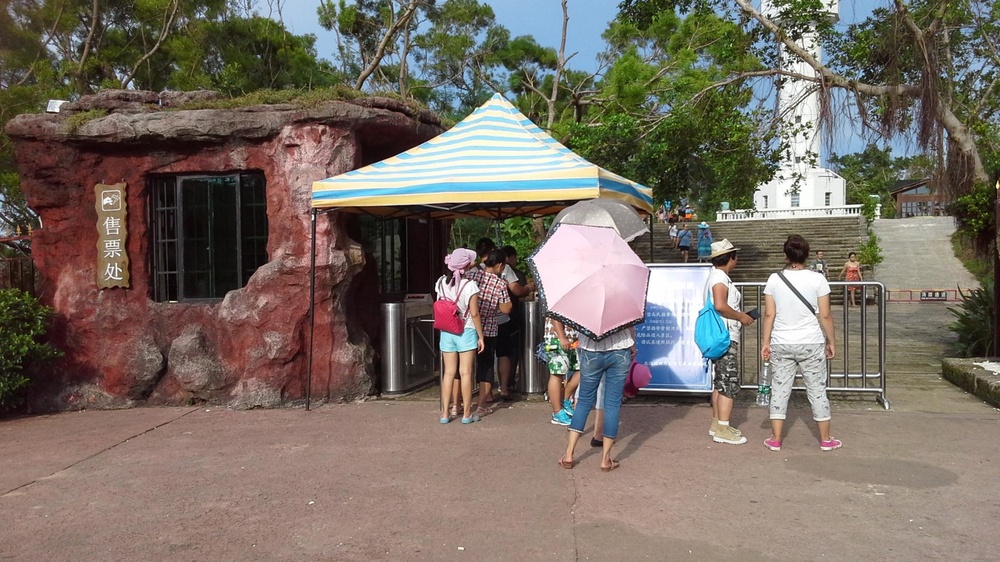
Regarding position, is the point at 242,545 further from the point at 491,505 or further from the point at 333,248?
the point at 333,248

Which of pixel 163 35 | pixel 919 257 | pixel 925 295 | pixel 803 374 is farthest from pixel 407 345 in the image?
pixel 919 257

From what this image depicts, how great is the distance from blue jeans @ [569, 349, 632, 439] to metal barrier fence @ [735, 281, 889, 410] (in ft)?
4.51

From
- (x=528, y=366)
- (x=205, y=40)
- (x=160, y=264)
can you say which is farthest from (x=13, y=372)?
(x=205, y=40)

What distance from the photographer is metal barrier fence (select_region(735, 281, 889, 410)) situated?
7.32 metres

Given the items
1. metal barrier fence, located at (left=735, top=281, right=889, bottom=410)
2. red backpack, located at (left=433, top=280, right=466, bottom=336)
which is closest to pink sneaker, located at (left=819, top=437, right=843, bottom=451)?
metal barrier fence, located at (left=735, top=281, right=889, bottom=410)

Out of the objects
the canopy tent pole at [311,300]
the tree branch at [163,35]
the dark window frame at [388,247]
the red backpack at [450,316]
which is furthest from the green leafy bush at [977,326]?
the tree branch at [163,35]

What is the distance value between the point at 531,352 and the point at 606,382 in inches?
110

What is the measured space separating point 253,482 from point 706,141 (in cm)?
891

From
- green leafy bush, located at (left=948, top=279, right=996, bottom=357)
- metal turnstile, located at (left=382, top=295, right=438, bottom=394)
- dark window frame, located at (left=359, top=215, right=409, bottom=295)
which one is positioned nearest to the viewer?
metal turnstile, located at (left=382, top=295, right=438, bottom=394)

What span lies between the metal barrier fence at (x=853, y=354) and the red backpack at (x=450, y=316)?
99.1 inches

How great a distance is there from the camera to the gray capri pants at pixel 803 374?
5.70m

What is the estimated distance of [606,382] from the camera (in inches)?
209

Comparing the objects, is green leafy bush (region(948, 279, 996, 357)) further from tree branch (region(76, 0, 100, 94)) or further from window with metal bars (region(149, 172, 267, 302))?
tree branch (region(76, 0, 100, 94))

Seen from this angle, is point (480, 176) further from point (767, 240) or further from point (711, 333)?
point (767, 240)
